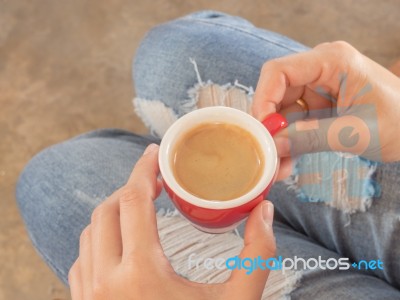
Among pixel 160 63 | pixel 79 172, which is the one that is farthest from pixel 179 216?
pixel 160 63

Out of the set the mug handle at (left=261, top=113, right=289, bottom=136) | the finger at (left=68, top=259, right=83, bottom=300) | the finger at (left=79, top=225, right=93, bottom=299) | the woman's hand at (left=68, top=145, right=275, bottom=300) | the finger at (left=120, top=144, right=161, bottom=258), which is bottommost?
the finger at (left=68, top=259, right=83, bottom=300)

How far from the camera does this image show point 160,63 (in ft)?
3.19

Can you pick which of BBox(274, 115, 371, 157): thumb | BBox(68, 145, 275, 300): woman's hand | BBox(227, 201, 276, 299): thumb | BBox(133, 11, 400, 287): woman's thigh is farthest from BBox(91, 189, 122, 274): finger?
BBox(133, 11, 400, 287): woman's thigh

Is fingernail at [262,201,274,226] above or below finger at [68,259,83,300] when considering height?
above

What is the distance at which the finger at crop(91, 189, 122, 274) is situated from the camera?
1.93ft

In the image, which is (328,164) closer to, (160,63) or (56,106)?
(160,63)

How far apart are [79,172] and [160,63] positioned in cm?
26

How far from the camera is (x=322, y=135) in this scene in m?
0.72

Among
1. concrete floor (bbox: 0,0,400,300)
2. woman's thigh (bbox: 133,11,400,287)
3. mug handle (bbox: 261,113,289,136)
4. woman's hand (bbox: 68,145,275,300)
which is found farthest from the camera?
concrete floor (bbox: 0,0,400,300)

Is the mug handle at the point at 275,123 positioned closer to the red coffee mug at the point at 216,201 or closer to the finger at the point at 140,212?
the red coffee mug at the point at 216,201

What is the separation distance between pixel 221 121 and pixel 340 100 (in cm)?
19

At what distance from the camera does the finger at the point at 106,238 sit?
0.59 m
